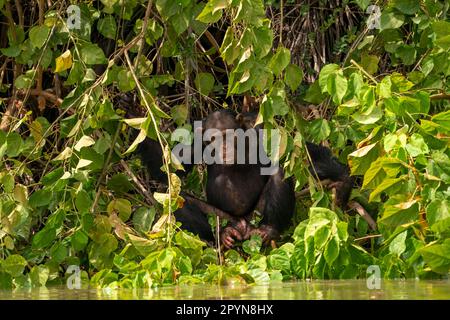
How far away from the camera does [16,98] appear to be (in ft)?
22.5

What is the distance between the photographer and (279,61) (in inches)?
205

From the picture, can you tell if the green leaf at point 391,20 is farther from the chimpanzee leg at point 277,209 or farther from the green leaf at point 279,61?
the chimpanzee leg at point 277,209

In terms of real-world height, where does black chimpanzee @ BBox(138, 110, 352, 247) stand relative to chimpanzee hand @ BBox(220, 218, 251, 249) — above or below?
above

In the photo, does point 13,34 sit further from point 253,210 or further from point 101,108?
point 253,210

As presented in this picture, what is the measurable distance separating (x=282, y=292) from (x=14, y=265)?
169 centimetres

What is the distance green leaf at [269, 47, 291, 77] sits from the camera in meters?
5.20

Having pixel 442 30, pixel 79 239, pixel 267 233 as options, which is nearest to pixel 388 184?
pixel 442 30

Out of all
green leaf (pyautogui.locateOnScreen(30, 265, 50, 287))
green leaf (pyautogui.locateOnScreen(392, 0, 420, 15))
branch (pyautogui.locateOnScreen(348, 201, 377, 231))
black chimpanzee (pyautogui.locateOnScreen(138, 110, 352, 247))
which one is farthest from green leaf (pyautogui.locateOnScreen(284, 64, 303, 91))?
green leaf (pyautogui.locateOnScreen(30, 265, 50, 287))

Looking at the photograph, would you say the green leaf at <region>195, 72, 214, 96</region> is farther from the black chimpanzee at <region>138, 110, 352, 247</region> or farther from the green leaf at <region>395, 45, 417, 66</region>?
the green leaf at <region>395, 45, 417, 66</region>

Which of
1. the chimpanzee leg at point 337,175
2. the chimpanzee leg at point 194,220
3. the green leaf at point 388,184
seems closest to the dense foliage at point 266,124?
the green leaf at point 388,184

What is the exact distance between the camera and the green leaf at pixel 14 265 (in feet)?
17.6

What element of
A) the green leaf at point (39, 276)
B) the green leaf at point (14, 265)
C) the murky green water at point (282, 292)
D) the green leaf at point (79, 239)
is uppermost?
the green leaf at point (79, 239)

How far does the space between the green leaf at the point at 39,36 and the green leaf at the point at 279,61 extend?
1.28 m

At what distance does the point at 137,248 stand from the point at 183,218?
1.95m
